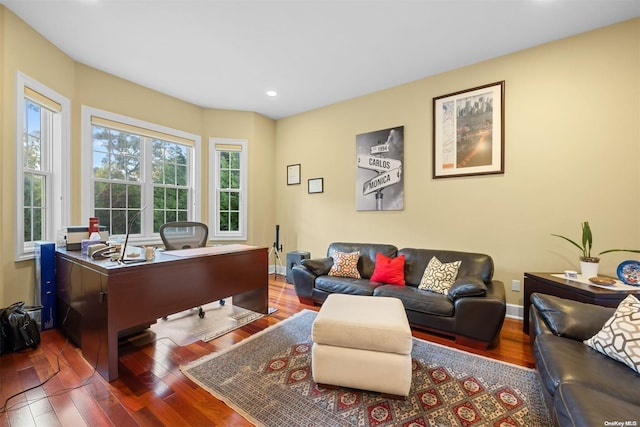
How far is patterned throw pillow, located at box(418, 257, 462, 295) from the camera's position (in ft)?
8.80

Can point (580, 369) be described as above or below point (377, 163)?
below

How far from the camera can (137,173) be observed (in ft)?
12.4

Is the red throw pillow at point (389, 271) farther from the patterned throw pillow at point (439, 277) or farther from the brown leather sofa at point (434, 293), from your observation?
the patterned throw pillow at point (439, 277)

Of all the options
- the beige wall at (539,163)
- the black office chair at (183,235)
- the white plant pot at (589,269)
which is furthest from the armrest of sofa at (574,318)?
the black office chair at (183,235)

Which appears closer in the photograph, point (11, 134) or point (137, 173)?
point (11, 134)

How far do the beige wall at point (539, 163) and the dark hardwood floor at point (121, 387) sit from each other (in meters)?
1.13

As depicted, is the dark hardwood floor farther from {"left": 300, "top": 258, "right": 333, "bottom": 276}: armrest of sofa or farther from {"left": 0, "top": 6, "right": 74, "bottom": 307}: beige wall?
{"left": 300, "top": 258, "right": 333, "bottom": 276}: armrest of sofa

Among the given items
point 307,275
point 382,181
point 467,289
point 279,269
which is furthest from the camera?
point 279,269

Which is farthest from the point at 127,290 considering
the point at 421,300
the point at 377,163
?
the point at 377,163

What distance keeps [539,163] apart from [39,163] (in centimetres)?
530

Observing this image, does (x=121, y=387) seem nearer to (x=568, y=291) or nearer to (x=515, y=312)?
(x=568, y=291)

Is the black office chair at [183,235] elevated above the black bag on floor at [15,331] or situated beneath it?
elevated above

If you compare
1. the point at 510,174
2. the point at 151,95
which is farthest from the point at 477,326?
the point at 151,95

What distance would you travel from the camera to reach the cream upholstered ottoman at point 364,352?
1.59 metres
